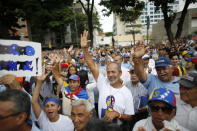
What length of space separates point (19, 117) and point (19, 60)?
1707 millimetres

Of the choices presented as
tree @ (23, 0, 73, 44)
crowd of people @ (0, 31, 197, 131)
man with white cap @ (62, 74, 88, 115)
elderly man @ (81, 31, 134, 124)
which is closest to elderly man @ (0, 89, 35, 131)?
crowd of people @ (0, 31, 197, 131)

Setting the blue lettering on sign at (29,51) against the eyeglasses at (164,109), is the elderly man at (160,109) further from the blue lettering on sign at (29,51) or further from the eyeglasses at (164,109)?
the blue lettering on sign at (29,51)

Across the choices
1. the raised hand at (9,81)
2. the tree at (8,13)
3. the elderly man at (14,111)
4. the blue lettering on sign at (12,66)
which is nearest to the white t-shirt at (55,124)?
the raised hand at (9,81)

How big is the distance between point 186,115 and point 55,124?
1658mm

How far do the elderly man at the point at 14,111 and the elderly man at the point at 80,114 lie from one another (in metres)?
0.69

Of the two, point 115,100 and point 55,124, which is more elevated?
point 115,100

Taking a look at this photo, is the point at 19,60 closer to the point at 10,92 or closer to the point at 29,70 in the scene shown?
the point at 29,70

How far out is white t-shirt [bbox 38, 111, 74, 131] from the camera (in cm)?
286

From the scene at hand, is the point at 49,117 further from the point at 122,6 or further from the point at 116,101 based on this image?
the point at 122,6

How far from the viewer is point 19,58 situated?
3.36m

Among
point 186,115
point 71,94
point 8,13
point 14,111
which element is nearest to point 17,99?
point 14,111

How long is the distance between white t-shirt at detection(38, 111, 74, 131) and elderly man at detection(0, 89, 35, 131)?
96cm

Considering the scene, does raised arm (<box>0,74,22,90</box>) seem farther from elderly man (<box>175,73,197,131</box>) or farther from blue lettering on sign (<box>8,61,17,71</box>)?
elderly man (<box>175,73,197,131</box>)

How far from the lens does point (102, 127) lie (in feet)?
5.70
